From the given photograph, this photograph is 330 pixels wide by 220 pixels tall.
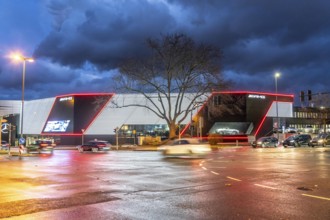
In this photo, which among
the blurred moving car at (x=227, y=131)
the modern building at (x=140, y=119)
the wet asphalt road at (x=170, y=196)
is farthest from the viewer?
the modern building at (x=140, y=119)

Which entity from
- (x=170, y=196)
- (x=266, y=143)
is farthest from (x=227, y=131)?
(x=170, y=196)

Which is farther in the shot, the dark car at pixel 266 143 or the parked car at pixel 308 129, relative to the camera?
the parked car at pixel 308 129

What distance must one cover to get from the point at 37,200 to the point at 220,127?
212ft

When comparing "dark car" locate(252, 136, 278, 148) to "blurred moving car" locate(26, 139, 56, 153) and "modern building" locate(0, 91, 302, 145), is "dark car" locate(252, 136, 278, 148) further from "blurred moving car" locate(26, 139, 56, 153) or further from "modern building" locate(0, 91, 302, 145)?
"blurred moving car" locate(26, 139, 56, 153)

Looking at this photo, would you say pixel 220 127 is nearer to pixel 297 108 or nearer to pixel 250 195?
pixel 297 108

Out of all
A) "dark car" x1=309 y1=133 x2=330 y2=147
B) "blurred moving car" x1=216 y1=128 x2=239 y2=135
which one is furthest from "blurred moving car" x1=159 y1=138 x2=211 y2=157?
"blurred moving car" x1=216 y1=128 x2=239 y2=135

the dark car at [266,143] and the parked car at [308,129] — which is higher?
the parked car at [308,129]

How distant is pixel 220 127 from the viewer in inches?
2921

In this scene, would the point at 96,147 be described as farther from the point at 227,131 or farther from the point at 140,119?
the point at 227,131

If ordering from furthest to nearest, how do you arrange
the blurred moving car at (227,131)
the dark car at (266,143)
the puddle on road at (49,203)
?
the blurred moving car at (227,131) → the dark car at (266,143) → the puddle on road at (49,203)

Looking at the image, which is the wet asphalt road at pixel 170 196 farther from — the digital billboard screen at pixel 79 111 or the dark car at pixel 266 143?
the digital billboard screen at pixel 79 111

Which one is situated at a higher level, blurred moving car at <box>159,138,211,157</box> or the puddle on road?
blurred moving car at <box>159,138,211,157</box>

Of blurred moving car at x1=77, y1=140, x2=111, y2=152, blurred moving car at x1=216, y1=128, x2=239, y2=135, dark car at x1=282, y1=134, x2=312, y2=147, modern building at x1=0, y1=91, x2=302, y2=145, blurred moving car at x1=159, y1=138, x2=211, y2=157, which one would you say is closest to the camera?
blurred moving car at x1=159, y1=138, x2=211, y2=157

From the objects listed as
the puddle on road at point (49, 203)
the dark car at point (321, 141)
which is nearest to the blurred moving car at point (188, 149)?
the puddle on road at point (49, 203)
